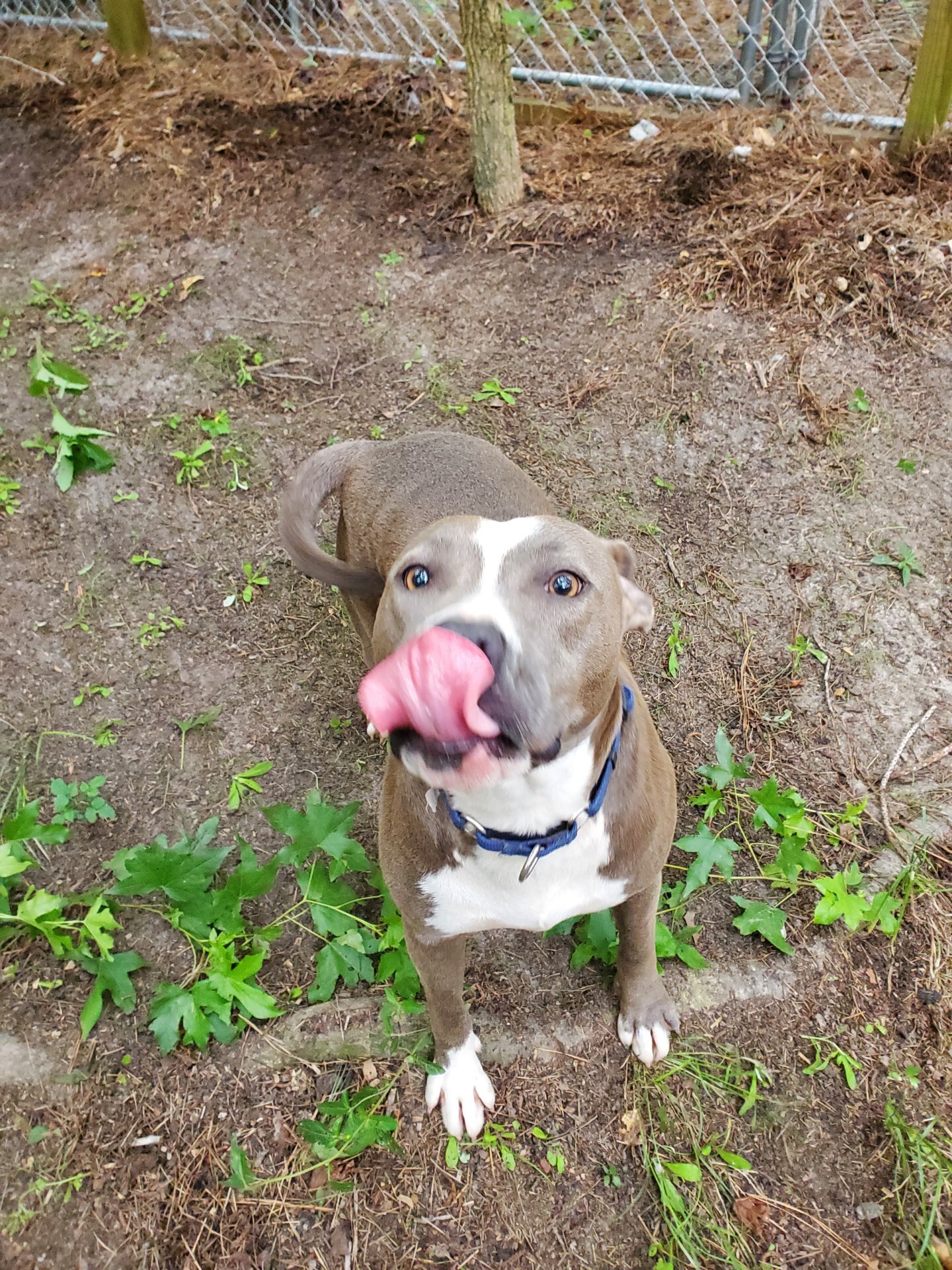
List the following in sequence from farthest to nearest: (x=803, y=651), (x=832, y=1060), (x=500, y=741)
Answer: (x=803, y=651)
(x=832, y=1060)
(x=500, y=741)

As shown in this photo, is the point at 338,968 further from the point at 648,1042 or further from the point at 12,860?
the point at 12,860

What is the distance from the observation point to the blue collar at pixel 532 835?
214cm

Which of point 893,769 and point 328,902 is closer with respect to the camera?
point 328,902

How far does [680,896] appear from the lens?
3117 millimetres

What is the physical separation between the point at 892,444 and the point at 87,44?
631cm

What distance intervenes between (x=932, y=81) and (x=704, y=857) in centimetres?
400

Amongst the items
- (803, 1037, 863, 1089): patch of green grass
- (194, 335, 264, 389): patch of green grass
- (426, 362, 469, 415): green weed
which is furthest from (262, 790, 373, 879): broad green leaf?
(194, 335, 264, 389): patch of green grass

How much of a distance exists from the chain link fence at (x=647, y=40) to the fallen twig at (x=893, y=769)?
3386mm

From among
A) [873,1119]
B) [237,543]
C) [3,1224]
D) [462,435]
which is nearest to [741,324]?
[462,435]

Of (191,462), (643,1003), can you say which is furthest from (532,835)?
(191,462)

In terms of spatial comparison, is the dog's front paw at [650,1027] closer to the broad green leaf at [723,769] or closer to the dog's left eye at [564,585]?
Answer: the broad green leaf at [723,769]

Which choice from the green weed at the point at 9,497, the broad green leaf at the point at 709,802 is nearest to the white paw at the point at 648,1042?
the broad green leaf at the point at 709,802

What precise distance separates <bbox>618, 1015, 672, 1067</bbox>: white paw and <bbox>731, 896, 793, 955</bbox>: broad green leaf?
1.45 ft

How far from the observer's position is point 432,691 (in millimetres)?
1559
